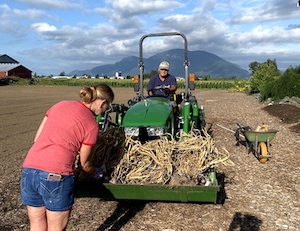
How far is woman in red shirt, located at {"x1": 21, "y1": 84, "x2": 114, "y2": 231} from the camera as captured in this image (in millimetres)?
2631

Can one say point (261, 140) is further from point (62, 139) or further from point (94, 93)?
point (62, 139)

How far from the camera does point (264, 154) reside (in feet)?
21.9

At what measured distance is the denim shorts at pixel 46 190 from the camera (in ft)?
8.61

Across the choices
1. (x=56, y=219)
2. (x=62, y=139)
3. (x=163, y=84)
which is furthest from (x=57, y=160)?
(x=163, y=84)

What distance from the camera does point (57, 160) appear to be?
8.68 ft

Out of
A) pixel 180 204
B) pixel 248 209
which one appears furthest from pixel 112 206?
pixel 248 209

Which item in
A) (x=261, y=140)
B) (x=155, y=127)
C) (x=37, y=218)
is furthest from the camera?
(x=261, y=140)

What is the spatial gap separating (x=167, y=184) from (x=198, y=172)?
39 cm

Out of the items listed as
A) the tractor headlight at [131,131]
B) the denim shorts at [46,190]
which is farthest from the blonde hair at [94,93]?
the tractor headlight at [131,131]

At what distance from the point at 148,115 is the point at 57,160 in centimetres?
245

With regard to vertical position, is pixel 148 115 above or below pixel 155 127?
above

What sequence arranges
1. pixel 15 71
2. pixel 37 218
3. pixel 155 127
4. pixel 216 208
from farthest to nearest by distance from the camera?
pixel 15 71
pixel 155 127
pixel 216 208
pixel 37 218

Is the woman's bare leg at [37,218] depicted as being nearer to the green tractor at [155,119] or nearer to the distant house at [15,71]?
the green tractor at [155,119]

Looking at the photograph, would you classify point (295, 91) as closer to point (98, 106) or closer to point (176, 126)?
point (176, 126)
